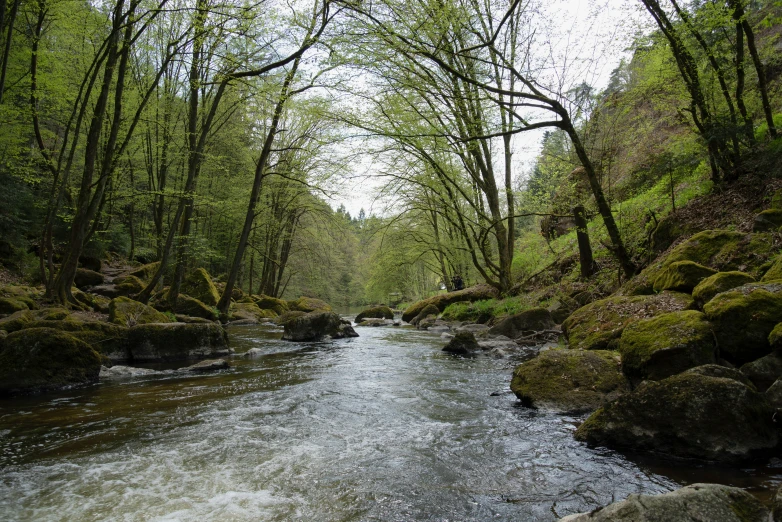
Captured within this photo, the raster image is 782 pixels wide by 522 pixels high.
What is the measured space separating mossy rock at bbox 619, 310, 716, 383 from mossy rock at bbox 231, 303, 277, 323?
1653 centimetres

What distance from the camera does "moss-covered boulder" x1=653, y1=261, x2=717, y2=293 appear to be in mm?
6466

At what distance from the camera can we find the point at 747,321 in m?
4.59

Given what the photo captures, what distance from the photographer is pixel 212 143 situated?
22297 millimetres

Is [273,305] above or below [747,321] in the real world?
below

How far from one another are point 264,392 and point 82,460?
271cm

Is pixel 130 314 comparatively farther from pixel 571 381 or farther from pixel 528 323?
pixel 571 381

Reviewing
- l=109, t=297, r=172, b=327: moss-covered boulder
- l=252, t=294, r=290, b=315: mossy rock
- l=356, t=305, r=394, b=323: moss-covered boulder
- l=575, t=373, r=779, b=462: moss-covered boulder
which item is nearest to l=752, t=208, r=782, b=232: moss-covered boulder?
l=575, t=373, r=779, b=462: moss-covered boulder

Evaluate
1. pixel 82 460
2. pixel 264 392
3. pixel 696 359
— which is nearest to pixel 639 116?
pixel 696 359

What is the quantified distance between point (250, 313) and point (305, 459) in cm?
1730

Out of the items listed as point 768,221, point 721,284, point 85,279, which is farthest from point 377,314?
point 721,284

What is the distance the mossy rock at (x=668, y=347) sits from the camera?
4.74m

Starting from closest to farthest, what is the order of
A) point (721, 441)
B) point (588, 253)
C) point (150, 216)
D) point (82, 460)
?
1. point (721, 441)
2. point (82, 460)
3. point (588, 253)
4. point (150, 216)

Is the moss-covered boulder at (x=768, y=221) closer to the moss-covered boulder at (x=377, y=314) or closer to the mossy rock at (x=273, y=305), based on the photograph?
the moss-covered boulder at (x=377, y=314)

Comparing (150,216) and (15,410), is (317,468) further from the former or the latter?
(150,216)
